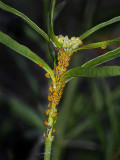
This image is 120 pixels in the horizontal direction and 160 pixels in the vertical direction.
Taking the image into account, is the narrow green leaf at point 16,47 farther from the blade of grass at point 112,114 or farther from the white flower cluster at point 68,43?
the blade of grass at point 112,114

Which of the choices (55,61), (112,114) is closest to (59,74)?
(55,61)

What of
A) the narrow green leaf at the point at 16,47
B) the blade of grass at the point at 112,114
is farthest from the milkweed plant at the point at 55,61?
the blade of grass at the point at 112,114

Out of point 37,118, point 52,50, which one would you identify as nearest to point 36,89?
point 37,118

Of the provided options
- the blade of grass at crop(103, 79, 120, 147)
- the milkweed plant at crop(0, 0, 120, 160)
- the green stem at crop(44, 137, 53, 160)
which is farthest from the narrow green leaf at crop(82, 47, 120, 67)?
the blade of grass at crop(103, 79, 120, 147)

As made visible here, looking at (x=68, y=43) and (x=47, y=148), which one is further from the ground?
(x=68, y=43)

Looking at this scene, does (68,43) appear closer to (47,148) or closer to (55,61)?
(55,61)

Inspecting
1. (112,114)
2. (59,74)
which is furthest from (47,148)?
(112,114)

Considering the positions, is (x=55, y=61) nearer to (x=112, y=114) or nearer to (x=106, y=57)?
(x=106, y=57)

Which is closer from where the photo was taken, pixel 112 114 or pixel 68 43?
pixel 68 43

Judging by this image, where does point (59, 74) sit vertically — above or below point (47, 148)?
above
